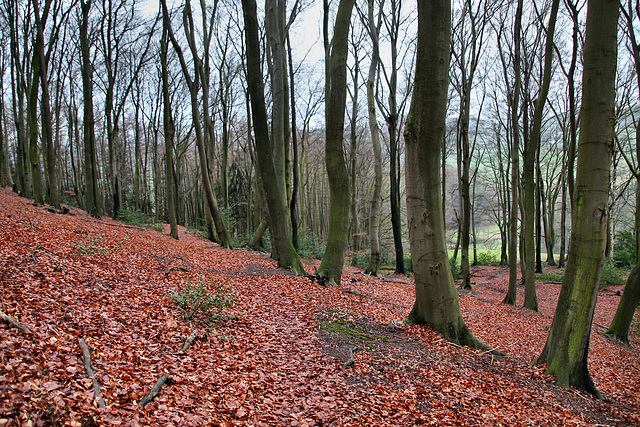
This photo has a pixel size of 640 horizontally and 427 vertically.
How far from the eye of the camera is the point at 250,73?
765 cm

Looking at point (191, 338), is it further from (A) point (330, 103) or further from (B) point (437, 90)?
(A) point (330, 103)

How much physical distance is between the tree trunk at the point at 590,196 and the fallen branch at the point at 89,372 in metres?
4.72

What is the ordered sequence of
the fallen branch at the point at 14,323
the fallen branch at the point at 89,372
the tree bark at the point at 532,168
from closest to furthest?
the fallen branch at the point at 89,372
the fallen branch at the point at 14,323
the tree bark at the point at 532,168

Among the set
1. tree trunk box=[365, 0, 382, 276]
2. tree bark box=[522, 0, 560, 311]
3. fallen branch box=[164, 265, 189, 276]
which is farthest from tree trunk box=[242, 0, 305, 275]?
tree bark box=[522, 0, 560, 311]

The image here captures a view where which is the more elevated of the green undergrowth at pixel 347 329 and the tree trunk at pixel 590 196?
the tree trunk at pixel 590 196

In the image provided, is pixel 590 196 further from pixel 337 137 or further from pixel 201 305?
pixel 201 305

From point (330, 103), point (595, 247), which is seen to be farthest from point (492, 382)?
point (330, 103)

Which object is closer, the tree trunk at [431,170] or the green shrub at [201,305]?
the green shrub at [201,305]

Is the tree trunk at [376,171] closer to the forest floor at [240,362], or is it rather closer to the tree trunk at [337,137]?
the tree trunk at [337,137]

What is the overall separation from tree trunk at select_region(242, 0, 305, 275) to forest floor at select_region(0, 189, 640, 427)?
209cm

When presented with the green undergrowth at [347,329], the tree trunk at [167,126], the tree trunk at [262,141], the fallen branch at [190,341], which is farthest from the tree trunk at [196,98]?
the fallen branch at [190,341]

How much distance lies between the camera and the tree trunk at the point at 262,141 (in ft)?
24.4

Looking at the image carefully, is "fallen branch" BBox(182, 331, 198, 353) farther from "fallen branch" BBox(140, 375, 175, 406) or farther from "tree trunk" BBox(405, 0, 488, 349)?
"tree trunk" BBox(405, 0, 488, 349)

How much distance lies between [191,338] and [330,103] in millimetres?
5487
